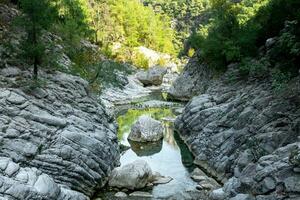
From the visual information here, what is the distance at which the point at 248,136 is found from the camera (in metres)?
19.2

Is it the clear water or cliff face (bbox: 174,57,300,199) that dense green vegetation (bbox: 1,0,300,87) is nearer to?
cliff face (bbox: 174,57,300,199)

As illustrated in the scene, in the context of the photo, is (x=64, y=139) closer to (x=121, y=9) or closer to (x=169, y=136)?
(x=169, y=136)

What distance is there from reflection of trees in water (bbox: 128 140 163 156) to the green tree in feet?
25.2

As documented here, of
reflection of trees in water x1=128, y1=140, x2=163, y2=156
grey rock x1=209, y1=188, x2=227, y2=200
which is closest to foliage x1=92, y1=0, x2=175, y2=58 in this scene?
reflection of trees in water x1=128, y1=140, x2=163, y2=156

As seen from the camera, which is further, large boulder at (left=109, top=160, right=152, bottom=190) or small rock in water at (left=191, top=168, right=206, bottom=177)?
small rock in water at (left=191, top=168, right=206, bottom=177)

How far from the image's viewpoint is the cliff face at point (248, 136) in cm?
1319

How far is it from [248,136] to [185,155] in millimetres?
5406

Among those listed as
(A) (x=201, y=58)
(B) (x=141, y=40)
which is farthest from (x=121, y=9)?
(A) (x=201, y=58)

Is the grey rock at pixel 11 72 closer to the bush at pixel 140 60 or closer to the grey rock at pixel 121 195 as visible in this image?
the grey rock at pixel 121 195

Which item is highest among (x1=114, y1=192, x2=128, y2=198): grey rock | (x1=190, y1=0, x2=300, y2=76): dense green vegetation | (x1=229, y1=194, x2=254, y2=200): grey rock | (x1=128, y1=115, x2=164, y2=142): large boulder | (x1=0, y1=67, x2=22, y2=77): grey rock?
(x1=190, y1=0, x2=300, y2=76): dense green vegetation

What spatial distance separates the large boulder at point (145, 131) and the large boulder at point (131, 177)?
7417 mm

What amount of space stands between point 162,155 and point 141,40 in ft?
224

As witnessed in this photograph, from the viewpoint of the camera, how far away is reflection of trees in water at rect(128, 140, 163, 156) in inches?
955

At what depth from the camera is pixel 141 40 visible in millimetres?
90188
